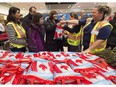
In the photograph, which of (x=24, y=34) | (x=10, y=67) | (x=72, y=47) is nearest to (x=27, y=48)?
(x=24, y=34)

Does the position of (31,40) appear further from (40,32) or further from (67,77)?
(67,77)

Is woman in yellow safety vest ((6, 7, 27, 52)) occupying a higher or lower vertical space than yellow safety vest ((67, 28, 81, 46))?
higher

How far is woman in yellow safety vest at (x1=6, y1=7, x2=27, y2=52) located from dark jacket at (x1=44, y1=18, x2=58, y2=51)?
0.92 metres

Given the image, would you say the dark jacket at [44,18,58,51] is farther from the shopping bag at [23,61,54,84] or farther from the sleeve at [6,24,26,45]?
the shopping bag at [23,61,54,84]

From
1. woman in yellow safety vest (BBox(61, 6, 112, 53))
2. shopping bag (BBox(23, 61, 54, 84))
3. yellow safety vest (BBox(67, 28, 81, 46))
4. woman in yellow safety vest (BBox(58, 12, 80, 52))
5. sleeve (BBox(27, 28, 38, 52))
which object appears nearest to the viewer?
shopping bag (BBox(23, 61, 54, 84))

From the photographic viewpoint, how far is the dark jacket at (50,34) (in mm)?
3634

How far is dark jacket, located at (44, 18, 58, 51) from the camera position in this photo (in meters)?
3.63

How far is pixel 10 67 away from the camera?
1.42 meters

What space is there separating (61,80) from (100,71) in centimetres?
34

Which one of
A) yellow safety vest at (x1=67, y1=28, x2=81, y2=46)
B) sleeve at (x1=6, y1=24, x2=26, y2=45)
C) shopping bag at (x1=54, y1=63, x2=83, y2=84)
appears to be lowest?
yellow safety vest at (x1=67, y1=28, x2=81, y2=46)

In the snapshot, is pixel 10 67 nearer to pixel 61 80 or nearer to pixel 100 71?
pixel 61 80

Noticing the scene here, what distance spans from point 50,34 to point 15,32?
3.79 ft

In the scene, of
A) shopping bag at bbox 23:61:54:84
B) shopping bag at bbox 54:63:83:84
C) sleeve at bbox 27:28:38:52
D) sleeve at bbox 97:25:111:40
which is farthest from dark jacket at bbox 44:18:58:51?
shopping bag at bbox 54:63:83:84

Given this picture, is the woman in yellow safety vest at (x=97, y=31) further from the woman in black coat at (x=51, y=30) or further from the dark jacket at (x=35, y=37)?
the woman in black coat at (x=51, y=30)
